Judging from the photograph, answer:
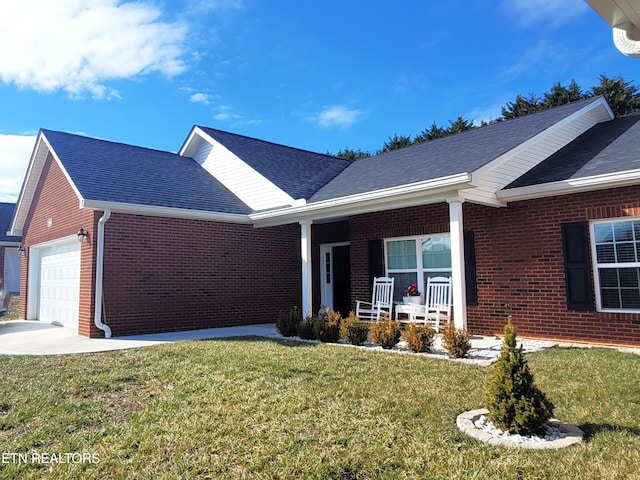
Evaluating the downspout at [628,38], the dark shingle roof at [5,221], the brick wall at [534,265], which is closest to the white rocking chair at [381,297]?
the brick wall at [534,265]

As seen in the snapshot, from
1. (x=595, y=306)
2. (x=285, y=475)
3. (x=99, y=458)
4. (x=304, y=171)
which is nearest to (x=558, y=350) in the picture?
(x=595, y=306)

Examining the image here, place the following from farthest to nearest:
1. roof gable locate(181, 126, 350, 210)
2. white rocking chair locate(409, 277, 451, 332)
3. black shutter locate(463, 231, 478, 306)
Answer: roof gable locate(181, 126, 350, 210)
black shutter locate(463, 231, 478, 306)
white rocking chair locate(409, 277, 451, 332)

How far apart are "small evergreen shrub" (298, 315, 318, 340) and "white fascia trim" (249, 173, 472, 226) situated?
2.45 metres

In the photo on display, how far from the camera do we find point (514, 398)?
3475 millimetres

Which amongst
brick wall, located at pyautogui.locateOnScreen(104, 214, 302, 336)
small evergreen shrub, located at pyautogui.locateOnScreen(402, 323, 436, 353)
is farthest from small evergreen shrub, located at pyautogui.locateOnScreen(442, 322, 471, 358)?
brick wall, located at pyautogui.locateOnScreen(104, 214, 302, 336)

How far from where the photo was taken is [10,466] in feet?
11.1

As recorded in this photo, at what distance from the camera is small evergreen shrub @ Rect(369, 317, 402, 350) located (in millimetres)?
7414

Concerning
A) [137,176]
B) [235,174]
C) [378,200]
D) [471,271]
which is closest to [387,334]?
[378,200]

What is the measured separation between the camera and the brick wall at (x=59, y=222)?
31.2 ft

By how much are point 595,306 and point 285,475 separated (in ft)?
21.8

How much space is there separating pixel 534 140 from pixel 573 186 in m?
1.95

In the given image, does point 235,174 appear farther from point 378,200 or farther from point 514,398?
point 514,398

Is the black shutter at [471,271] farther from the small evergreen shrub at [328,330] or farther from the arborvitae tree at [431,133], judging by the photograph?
the arborvitae tree at [431,133]

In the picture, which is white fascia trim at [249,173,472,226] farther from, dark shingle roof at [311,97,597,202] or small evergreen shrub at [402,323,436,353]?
small evergreen shrub at [402,323,436,353]
